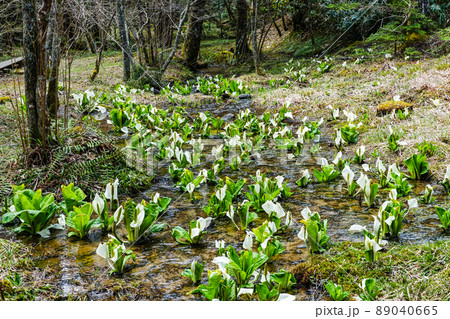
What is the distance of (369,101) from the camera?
7320mm

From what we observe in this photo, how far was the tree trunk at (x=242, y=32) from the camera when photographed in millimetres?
15717

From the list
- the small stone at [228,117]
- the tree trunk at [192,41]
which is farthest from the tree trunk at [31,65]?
the tree trunk at [192,41]

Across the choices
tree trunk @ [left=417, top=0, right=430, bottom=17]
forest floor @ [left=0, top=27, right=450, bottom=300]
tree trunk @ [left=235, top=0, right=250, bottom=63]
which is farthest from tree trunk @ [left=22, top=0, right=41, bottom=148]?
tree trunk @ [left=235, top=0, right=250, bottom=63]

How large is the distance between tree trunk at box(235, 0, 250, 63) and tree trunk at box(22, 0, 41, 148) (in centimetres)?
1308

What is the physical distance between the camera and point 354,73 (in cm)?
997

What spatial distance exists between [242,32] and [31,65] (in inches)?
538

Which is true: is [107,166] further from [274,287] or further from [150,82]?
[150,82]

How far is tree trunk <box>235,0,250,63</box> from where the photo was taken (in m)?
15.7

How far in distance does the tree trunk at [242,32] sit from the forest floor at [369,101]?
2.78 m

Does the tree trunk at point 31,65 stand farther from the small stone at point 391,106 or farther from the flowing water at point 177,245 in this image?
the small stone at point 391,106

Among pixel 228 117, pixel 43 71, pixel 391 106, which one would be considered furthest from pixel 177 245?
pixel 228 117

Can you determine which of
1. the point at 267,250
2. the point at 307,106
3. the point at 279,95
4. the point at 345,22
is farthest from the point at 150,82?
the point at 267,250

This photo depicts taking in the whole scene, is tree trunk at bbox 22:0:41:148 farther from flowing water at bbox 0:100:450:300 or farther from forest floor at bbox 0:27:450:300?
flowing water at bbox 0:100:450:300

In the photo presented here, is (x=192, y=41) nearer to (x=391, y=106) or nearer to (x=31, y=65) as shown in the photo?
(x=391, y=106)
